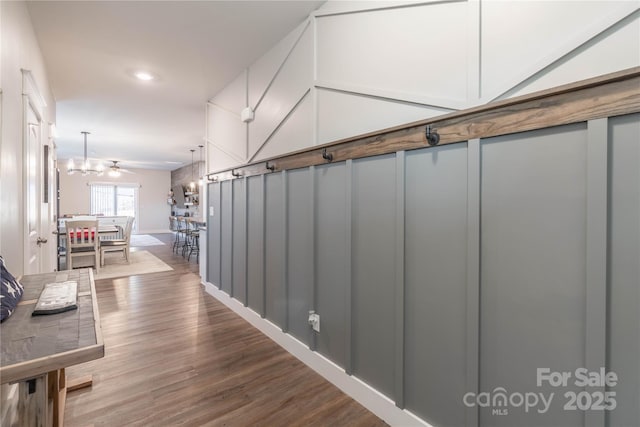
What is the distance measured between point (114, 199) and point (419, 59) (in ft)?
43.1

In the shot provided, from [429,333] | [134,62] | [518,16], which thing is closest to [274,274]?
A: [429,333]

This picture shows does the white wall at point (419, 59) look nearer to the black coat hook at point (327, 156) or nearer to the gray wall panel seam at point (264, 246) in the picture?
the black coat hook at point (327, 156)

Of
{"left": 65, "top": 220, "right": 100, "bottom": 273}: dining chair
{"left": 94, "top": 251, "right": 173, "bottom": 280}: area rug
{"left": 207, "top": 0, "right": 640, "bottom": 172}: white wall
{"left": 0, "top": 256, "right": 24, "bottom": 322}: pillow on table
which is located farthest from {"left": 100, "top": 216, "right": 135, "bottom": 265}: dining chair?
{"left": 0, "top": 256, "right": 24, "bottom": 322}: pillow on table

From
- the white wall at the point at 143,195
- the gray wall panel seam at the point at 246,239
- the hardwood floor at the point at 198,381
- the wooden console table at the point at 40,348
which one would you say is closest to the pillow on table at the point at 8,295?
the wooden console table at the point at 40,348

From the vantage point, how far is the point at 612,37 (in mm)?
964

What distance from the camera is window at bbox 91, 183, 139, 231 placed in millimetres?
10984

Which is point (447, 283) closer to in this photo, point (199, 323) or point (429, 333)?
point (429, 333)

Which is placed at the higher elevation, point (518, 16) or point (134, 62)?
point (134, 62)

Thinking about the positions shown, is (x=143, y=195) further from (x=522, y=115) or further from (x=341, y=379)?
(x=522, y=115)

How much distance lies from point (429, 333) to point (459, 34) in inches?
59.3

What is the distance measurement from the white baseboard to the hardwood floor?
45 millimetres

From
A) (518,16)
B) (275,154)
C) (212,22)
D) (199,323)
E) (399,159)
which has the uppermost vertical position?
(212,22)

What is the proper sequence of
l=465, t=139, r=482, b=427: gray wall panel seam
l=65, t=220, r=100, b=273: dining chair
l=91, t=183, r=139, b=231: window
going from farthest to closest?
l=91, t=183, r=139, b=231: window < l=65, t=220, r=100, b=273: dining chair < l=465, t=139, r=482, b=427: gray wall panel seam

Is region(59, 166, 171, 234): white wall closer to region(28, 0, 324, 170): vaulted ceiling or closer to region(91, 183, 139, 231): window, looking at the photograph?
region(91, 183, 139, 231): window
